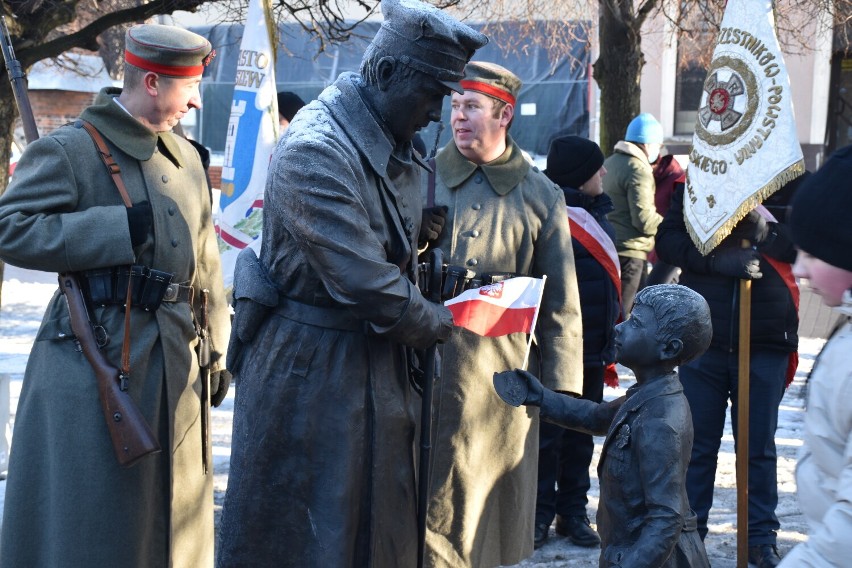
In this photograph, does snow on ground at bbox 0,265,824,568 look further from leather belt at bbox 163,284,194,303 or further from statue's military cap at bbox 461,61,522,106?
leather belt at bbox 163,284,194,303

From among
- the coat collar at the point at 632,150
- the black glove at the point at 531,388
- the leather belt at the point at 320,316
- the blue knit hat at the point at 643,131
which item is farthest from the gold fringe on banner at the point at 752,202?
the blue knit hat at the point at 643,131

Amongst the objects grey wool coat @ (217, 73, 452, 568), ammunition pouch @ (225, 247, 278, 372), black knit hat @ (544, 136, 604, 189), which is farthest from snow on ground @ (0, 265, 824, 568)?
black knit hat @ (544, 136, 604, 189)

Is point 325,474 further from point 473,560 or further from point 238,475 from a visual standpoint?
point 473,560

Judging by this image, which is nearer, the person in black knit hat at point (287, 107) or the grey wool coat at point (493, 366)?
the grey wool coat at point (493, 366)

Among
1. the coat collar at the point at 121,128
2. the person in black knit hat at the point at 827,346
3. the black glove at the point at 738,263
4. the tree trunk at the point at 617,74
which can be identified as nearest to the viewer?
the person in black knit hat at the point at 827,346

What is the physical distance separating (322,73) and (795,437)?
53.0 feet

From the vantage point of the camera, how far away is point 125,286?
375 cm

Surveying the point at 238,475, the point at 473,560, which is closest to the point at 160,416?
the point at 238,475

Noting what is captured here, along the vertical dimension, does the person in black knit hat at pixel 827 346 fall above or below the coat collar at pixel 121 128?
below

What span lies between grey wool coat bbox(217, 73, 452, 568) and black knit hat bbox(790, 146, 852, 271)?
41.5 inches

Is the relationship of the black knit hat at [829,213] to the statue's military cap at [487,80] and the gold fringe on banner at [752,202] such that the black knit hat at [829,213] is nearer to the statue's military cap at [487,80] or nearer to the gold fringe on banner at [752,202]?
the statue's military cap at [487,80]

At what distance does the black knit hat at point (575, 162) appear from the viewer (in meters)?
5.70

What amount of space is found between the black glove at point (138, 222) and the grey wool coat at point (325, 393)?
786 millimetres

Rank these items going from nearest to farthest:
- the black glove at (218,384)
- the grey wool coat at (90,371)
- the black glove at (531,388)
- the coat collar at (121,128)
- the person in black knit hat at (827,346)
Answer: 1. the person in black knit hat at (827,346)
2. the black glove at (531,388)
3. the grey wool coat at (90,371)
4. the coat collar at (121,128)
5. the black glove at (218,384)
